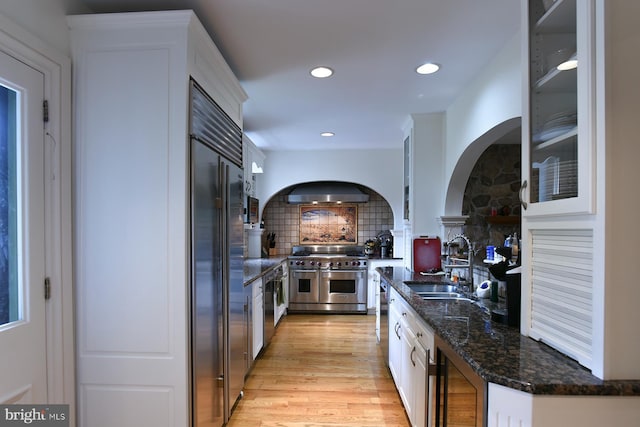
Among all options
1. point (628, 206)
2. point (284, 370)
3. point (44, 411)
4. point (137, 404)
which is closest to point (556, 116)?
point (628, 206)

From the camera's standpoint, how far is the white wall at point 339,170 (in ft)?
17.3

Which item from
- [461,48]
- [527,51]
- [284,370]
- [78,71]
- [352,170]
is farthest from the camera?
[352,170]

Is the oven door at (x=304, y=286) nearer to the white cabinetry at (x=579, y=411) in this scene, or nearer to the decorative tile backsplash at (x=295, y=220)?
the decorative tile backsplash at (x=295, y=220)

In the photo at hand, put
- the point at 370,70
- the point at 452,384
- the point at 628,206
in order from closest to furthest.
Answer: the point at 628,206, the point at 452,384, the point at 370,70

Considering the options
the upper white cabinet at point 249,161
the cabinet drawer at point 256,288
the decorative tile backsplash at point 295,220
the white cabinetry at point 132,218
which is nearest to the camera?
the white cabinetry at point 132,218

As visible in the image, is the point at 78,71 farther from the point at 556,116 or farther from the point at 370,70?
the point at 556,116

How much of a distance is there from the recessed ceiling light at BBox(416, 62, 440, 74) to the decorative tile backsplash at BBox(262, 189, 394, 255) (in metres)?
3.47

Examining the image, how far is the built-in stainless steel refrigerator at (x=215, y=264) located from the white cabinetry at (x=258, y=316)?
0.59 metres

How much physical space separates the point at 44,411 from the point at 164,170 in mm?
1208

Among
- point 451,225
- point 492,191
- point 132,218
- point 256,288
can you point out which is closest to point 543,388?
point 132,218

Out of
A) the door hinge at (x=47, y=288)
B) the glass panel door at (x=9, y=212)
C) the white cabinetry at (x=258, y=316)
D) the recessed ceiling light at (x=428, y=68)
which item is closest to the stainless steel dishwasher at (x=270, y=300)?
→ the white cabinetry at (x=258, y=316)

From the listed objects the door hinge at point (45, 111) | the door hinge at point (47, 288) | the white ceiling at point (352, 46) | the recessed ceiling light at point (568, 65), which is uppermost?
the white ceiling at point (352, 46)

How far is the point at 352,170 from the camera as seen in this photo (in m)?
5.32

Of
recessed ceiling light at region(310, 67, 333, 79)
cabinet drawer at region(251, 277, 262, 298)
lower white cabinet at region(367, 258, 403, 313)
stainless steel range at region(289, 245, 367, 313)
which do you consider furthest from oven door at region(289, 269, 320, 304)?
recessed ceiling light at region(310, 67, 333, 79)
